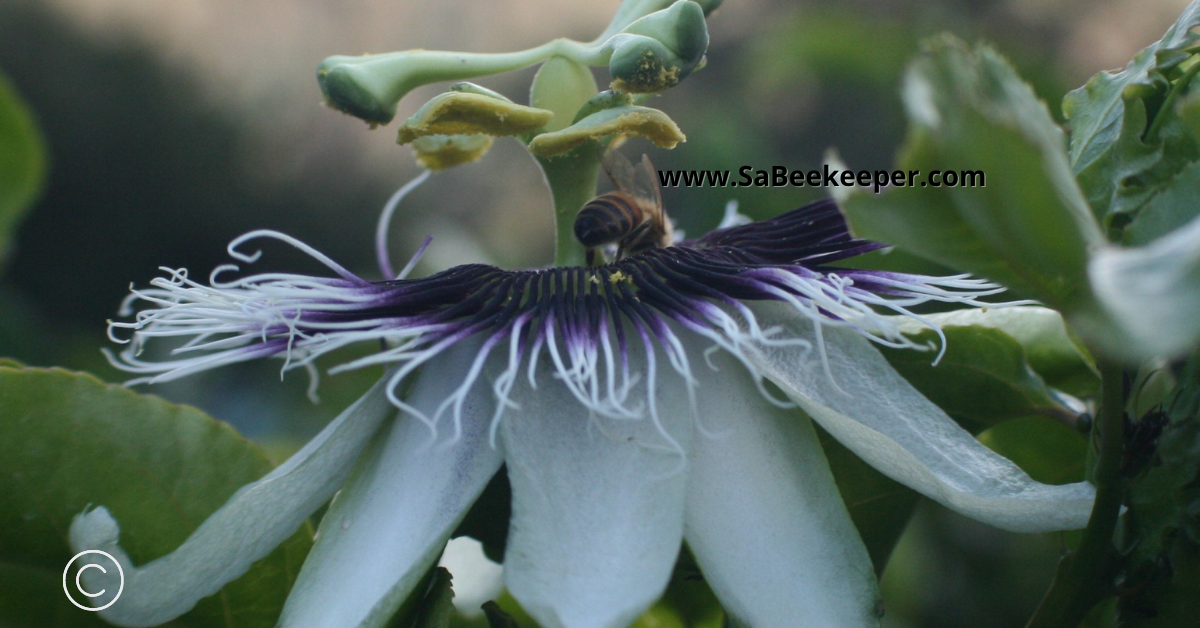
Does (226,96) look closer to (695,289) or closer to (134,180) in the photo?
(134,180)

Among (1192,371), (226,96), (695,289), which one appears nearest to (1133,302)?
(1192,371)

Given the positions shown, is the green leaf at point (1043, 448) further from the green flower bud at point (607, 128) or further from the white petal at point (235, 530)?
the white petal at point (235, 530)

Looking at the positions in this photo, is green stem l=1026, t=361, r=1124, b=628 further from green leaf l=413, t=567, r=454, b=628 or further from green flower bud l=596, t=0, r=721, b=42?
green flower bud l=596, t=0, r=721, b=42

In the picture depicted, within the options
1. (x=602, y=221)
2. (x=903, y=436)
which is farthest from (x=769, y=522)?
(x=602, y=221)

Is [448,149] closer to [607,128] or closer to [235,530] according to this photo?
[607,128]

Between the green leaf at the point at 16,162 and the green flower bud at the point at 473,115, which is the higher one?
the green leaf at the point at 16,162

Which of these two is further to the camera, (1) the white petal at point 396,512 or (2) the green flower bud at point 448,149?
(2) the green flower bud at point 448,149

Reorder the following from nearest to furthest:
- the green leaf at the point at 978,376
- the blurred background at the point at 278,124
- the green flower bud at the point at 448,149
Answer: the green leaf at the point at 978,376
the green flower bud at the point at 448,149
the blurred background at the point at 278,124

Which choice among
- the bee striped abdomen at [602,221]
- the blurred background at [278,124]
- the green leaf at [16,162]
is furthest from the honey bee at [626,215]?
the blurred background at [278,124]
